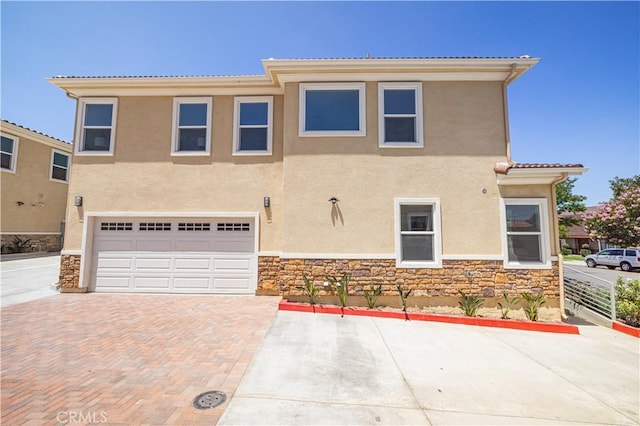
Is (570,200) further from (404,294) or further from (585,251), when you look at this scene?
(404,294)

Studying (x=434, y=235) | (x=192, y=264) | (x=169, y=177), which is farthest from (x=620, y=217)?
(x=169, y=177)

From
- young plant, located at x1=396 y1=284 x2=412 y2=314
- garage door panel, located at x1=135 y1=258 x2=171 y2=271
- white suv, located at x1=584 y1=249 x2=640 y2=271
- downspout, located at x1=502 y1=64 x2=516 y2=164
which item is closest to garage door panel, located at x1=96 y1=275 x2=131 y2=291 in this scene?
garage door panel, located at x1=135 y1=258 x2=171 y2=271

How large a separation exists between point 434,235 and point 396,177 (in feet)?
6.37

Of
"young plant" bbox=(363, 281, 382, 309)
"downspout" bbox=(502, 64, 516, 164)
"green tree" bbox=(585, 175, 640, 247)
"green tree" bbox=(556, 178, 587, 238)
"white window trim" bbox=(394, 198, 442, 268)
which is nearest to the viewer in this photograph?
"young plant" bbox=(363, 281, 382, 309)

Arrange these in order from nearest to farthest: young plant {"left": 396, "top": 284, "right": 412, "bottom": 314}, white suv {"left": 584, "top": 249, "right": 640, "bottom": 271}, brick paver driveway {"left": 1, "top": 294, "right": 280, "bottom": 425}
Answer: brick paver driveway {"left": 1, "top": 294, "right": 280, "bottom": 425}
young plant {"left": 396, "top": 284, "right": 412, "bottom": 314}
white suv {"left": 584, "top": 249, "right": 640, "bottom": 271}

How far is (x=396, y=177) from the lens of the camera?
8336mm

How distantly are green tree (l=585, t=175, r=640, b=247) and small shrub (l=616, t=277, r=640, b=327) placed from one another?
82.7 ft

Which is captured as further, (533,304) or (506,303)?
(506,303)

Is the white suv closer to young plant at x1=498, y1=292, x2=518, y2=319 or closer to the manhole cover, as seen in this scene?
young plant at x1=498, y1=292, x2=518, y2=319


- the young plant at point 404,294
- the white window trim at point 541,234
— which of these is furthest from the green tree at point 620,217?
the young plant at point 404,294

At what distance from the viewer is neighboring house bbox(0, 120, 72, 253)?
50.7 ft

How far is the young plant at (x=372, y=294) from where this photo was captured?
780 centimetres

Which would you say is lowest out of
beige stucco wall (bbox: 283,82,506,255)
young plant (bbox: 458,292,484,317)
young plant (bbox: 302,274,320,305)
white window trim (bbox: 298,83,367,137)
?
young plant (bbox: 458,292,484,317)

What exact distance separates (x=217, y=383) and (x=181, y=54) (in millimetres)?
9894
